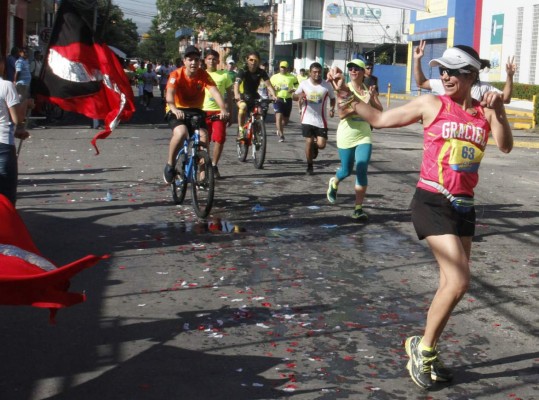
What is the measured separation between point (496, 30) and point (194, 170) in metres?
30.8

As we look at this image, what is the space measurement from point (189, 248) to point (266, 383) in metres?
3.87

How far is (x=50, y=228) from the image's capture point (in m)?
9.71

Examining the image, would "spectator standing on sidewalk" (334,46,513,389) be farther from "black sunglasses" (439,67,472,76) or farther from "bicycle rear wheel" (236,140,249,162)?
"bicycle rear wheel" (236,140,249,162)

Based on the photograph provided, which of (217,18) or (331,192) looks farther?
(217,18)

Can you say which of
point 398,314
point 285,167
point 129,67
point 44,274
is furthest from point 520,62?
point 44,274

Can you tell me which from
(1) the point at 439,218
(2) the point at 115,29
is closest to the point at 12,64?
(1) the point at 439,218

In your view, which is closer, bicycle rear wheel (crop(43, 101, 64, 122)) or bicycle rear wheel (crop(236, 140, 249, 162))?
bicycle rear wheel (crop(236, 140, 249, 162))

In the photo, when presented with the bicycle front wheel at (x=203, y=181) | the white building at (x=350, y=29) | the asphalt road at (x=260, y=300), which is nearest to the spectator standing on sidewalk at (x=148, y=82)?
the asphalt road at (x=260, y=300)

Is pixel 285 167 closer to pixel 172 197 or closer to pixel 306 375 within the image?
pixel 172 197

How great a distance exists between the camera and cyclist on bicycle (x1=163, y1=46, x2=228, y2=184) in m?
11.2

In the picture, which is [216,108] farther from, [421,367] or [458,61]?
[421,367]

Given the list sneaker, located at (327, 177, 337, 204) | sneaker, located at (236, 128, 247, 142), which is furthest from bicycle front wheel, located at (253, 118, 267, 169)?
sneaker, located at (327, 177, 337, 204)

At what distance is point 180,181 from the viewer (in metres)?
11.3

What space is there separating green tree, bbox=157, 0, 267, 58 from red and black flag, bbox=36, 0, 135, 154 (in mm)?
68367
